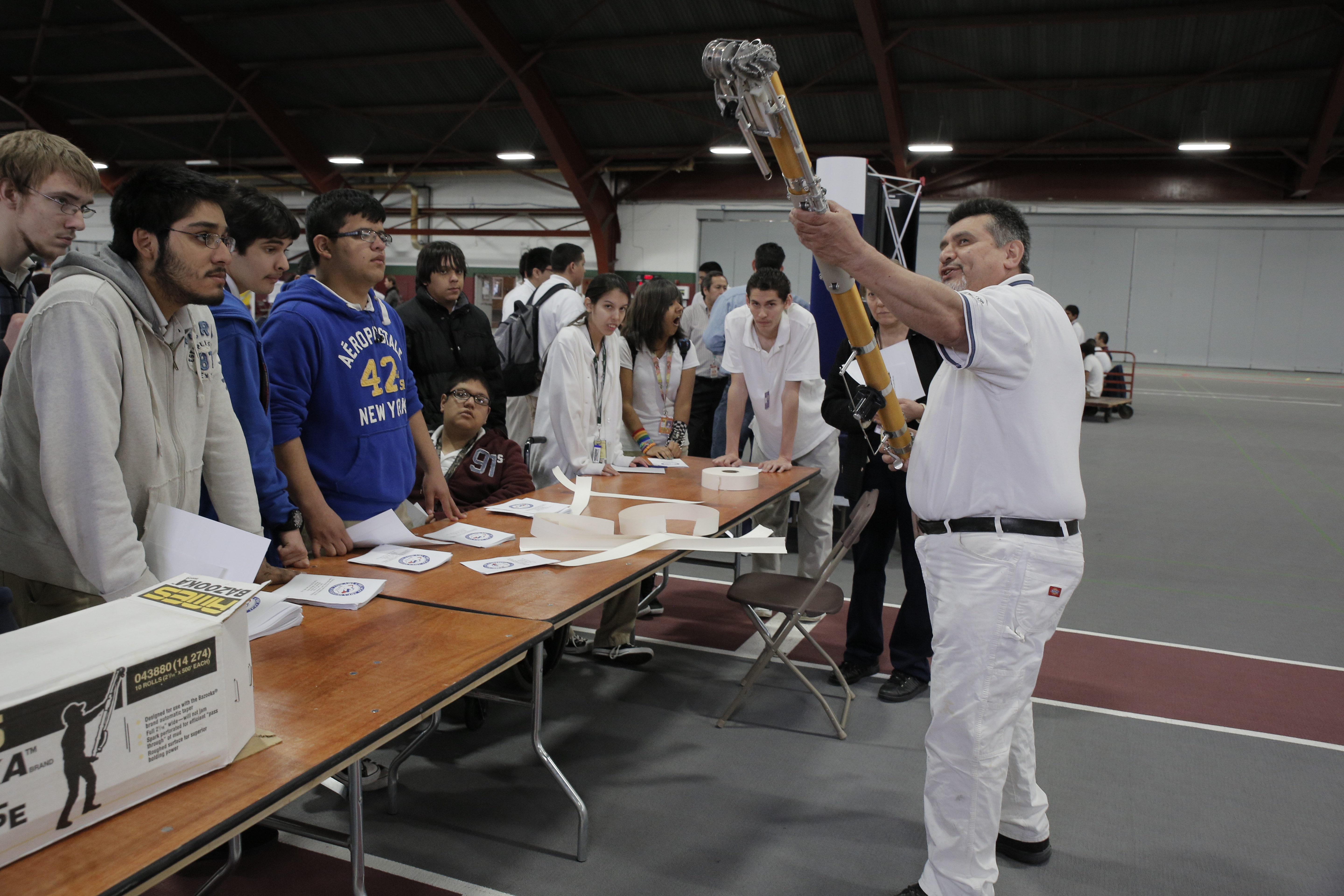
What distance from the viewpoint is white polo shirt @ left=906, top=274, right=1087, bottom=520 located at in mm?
1753

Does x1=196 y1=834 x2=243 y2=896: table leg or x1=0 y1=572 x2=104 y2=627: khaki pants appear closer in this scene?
x1=0 y1=572 x2=104 y2=627: khaki pants

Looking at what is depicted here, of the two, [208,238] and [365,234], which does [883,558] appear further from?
[208,238]

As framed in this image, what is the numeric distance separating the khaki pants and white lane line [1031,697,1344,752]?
3.02 m

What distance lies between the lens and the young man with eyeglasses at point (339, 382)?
7.57 feet

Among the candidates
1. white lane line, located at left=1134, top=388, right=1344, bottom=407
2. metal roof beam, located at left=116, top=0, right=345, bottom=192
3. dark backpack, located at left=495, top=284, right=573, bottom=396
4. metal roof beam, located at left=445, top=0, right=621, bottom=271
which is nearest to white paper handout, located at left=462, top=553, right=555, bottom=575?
dark backpack, located at left=495, top=284, right=573, bottom=396

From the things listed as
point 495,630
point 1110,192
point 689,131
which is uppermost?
point 689,131

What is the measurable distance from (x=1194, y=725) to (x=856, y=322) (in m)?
2.30

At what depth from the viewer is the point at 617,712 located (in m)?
3.10

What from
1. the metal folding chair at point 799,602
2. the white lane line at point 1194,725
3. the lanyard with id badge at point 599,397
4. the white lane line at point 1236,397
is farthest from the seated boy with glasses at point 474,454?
the white lane line at point 1236,397

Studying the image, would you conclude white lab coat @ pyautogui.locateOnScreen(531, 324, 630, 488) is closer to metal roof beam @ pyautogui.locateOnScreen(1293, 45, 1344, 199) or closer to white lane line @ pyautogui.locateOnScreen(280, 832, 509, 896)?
white lane line @ pyautogui.locateOnScreen(280, 832, 509, 896)

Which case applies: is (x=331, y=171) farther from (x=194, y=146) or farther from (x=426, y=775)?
(x=426, y=775)

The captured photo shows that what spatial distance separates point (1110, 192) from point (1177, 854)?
1372 cm

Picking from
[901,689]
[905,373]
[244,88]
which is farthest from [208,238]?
[244,88]

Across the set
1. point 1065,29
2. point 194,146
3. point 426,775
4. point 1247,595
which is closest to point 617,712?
point 426,775
